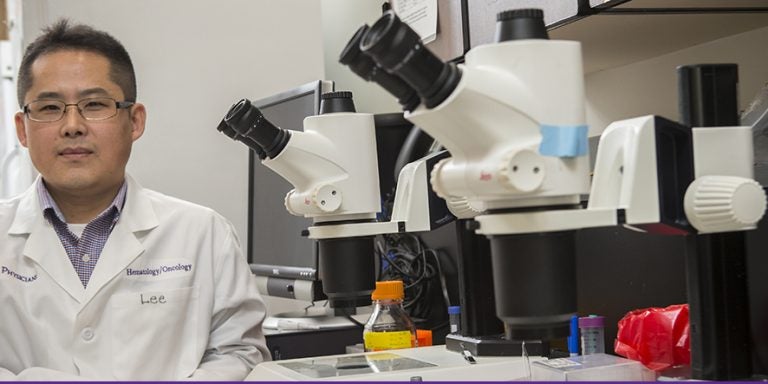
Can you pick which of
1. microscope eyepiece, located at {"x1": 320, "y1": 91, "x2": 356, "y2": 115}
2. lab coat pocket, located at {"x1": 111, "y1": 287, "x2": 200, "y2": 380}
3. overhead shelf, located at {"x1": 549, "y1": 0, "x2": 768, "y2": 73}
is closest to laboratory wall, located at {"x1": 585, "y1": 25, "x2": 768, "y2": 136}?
overhead shelf, located at {"x1": 549, "y1": 0, "x2": 768, "y2": 73}

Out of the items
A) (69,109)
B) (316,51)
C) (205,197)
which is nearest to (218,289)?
(69,109)

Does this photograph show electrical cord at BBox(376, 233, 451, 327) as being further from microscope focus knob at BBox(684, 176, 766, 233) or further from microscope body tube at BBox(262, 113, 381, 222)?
microscope focus knob at BBox(684, 176, 766, 233)

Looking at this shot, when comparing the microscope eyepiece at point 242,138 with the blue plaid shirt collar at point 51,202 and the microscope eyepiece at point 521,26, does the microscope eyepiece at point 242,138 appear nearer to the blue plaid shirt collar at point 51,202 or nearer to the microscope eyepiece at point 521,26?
the microscope eyepiece at point 521,26

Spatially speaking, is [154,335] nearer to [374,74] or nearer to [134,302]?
[134,302]

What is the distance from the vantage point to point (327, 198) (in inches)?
46.2

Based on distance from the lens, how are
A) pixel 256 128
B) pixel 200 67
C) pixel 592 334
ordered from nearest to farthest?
1. pixel 256 128
2. pixel 592 334
3. pixel 200 67

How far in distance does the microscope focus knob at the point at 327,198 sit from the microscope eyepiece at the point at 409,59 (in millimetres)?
422

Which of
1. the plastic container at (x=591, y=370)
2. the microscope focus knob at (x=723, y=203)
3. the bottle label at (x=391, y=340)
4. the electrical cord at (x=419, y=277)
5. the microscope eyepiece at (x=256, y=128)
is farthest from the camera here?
the electrical cord at (x=419, y=277)

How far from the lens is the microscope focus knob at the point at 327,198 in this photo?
1.17m

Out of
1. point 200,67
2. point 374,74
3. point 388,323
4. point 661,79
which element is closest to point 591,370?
point 374,74

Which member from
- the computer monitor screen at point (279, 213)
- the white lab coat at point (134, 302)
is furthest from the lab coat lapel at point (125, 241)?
the computer monitor screen at point (279, 213)

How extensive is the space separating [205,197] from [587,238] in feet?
4.45

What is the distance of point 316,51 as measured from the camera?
2.62m

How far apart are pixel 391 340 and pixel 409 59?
2.65 ft
